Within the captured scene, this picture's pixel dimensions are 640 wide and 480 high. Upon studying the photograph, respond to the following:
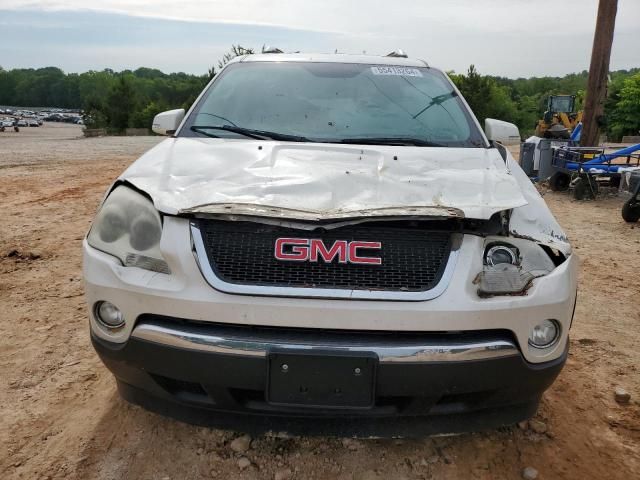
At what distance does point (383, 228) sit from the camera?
208 cm

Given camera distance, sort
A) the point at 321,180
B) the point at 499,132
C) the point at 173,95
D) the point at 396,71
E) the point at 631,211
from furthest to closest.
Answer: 1. the point at 173,95
2. the point at 631,211
3. the point at 396,71
4. the point at 499,132
5. the point at 321,180

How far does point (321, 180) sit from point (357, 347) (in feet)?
2.47

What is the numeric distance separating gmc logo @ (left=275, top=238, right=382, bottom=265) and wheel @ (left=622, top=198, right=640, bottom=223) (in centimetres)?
693

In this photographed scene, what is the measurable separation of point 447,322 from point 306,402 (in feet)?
1.89

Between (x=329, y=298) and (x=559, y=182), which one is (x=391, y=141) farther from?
(x=559, y=182)

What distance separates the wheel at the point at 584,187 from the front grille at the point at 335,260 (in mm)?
8744

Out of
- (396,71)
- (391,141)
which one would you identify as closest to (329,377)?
(391,141)

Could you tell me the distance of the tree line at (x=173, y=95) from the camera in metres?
60.2

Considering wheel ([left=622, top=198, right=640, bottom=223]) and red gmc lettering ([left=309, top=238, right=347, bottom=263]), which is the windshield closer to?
red gmc lettering ([left=309, top=238, right=347, bottom=263])

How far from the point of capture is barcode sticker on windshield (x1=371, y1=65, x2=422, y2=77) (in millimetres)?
3625

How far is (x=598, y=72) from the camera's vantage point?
13.0 metres

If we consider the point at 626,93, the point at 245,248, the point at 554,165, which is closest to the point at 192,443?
the point at 245,248

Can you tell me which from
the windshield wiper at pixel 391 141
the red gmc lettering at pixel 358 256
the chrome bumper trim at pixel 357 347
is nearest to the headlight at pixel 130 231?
the chrome bumper trim at pixel 357 347

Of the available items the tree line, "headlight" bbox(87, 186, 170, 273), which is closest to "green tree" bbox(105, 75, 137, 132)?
the tree line
